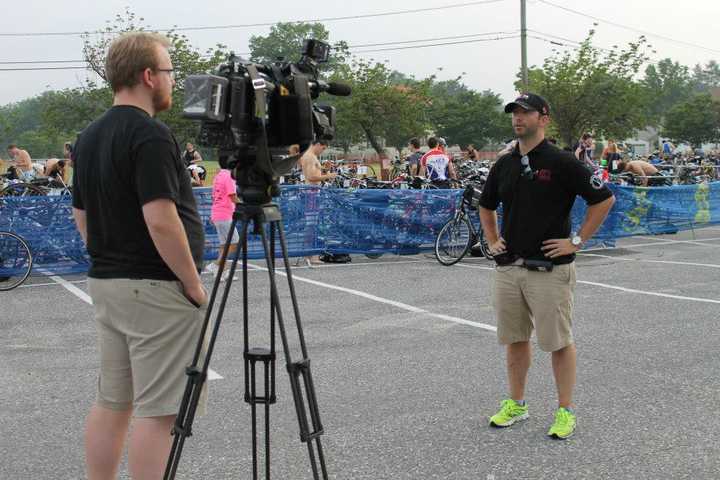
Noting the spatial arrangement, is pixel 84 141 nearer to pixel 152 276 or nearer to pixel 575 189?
pixel 152 276

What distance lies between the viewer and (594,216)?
4496 mm

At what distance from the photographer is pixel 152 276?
2.88 metres

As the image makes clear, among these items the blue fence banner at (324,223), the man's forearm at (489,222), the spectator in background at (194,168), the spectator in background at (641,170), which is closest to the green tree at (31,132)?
the spectator in background at (194,168)

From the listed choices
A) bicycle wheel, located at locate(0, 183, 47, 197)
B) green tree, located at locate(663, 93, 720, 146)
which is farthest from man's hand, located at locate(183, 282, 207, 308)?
green tree, located at locate(663, 93, 720, 146)

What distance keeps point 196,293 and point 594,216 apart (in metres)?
2.55

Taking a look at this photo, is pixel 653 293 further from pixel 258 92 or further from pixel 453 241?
pixel 258 92

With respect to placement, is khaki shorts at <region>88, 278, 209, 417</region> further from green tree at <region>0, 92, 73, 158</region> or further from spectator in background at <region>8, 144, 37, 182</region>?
green tree at <region>0, 92, 73, 158</region>

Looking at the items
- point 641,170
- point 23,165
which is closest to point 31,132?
point 23,165

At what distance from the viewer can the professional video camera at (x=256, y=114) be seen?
9.22ft

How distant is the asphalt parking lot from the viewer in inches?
159

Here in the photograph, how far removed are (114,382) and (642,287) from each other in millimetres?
7708

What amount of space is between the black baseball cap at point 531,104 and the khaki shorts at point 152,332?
2323 mm

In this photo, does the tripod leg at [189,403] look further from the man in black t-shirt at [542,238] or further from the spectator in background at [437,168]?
the spectator in background at [437,168]

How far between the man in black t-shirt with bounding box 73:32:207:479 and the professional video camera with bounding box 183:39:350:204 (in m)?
0.18
